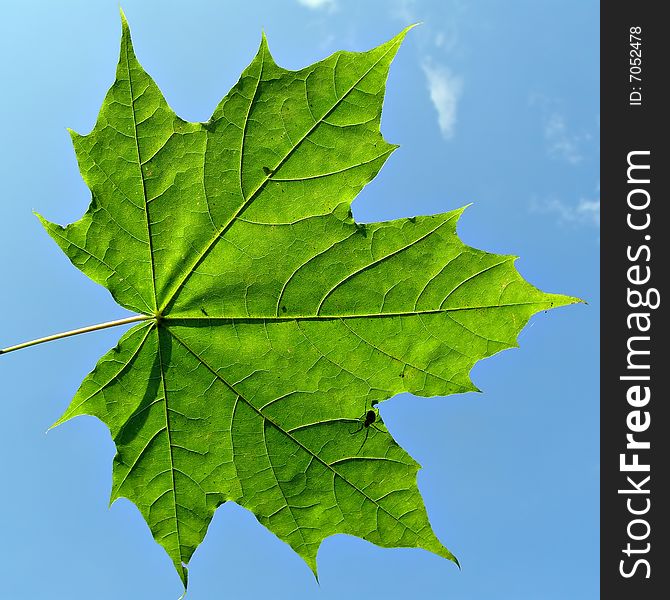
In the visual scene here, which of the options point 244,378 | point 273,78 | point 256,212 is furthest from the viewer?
point 244,378

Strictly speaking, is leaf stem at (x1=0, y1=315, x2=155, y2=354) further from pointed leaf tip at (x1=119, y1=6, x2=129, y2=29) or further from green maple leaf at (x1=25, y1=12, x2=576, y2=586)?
pointed leaf tip at (x1=119, y1=6, x2=129, y2=29)

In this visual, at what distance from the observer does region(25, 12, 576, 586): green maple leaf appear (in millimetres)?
2824

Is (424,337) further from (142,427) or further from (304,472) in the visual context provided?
(142,427)

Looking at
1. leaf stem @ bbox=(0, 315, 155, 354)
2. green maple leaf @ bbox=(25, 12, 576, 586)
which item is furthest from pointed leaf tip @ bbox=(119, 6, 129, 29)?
leaf stem @ bbox=(0, 315, 155, 354)

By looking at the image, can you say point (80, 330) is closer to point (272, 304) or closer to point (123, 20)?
point (272, 304)

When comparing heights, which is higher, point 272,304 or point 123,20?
point 123,20

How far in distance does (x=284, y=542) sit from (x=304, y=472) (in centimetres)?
42

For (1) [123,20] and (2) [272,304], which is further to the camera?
(2) [272,304]

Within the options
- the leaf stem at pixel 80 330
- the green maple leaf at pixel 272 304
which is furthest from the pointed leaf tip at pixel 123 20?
the leaf stem at pixel 80 330

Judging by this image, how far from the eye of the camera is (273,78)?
9.09 feet

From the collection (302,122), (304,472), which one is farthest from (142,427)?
(302,122)

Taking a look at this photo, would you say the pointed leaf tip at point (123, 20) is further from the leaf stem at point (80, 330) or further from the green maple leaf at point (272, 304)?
the leaf stem at point (80, 330)

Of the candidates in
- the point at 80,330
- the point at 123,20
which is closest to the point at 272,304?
the point at 80,330

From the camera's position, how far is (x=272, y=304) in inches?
121
